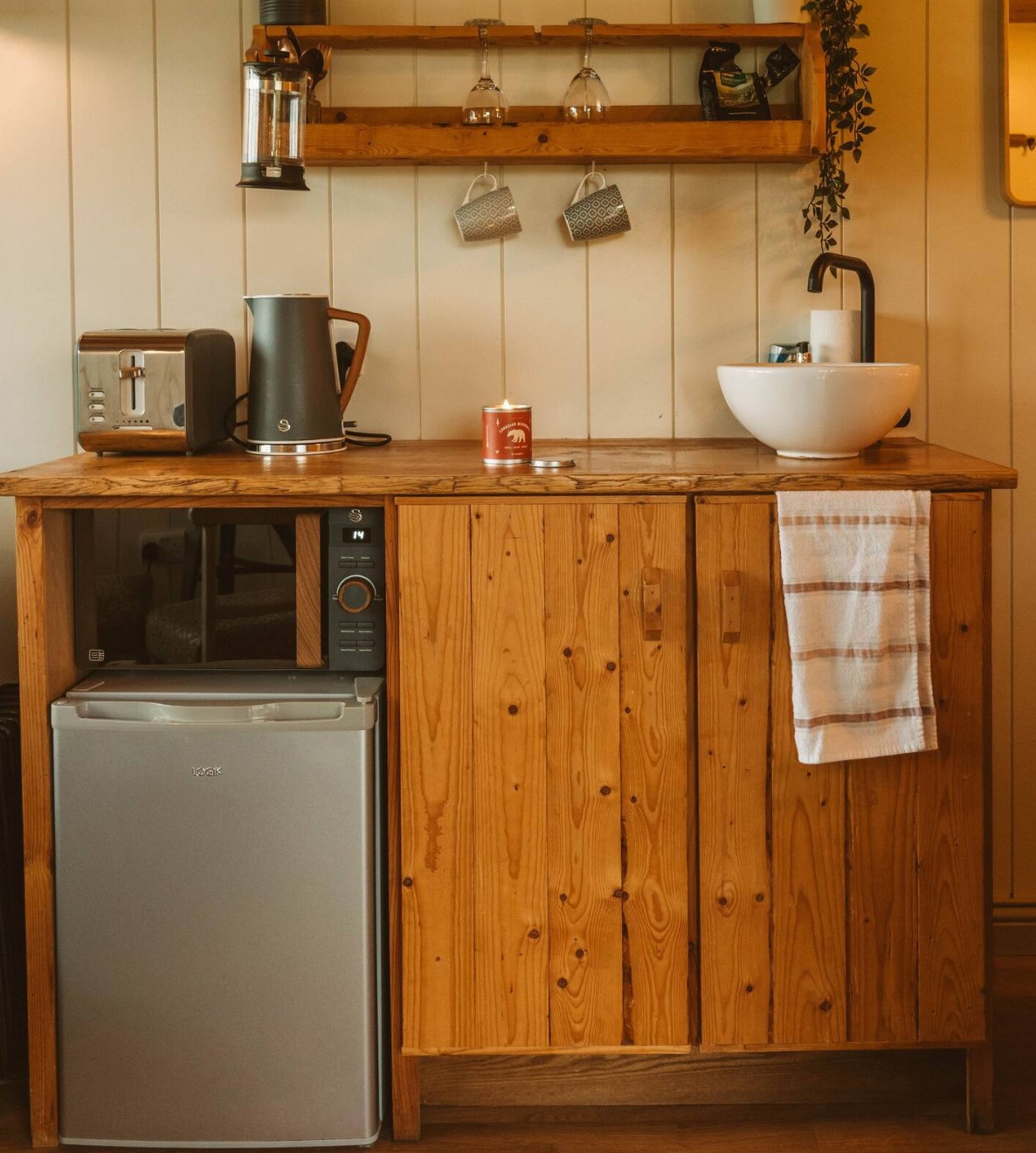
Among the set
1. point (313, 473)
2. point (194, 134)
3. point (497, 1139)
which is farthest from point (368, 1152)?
point (194, 134)

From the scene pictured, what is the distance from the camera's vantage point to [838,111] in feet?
7.35

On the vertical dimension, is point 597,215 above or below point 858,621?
above

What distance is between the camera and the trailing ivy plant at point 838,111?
222 centimetres

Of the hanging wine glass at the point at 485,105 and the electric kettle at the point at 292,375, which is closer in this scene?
the electric kettle at the point at 292,375

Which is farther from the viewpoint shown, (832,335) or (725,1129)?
(832,335)

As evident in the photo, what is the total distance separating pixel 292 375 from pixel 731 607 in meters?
0.84

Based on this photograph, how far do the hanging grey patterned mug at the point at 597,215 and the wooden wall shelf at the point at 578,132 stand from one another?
0.08 metres

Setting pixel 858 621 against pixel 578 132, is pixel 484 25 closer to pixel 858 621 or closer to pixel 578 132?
pixel 578 132

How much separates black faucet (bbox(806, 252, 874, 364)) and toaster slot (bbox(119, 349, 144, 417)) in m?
1.13

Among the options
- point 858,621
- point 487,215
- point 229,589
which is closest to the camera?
point 858,621

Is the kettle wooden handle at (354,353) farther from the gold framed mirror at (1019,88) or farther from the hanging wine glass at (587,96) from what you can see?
the gold framed mirror at (1019,88)

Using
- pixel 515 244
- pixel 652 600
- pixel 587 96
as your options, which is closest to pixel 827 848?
pixel 652 600

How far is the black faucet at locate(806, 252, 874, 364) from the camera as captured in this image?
2125mm

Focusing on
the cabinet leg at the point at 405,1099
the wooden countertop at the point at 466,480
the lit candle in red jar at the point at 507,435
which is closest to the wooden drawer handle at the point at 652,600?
the wooden countertop at the point at 466,480
